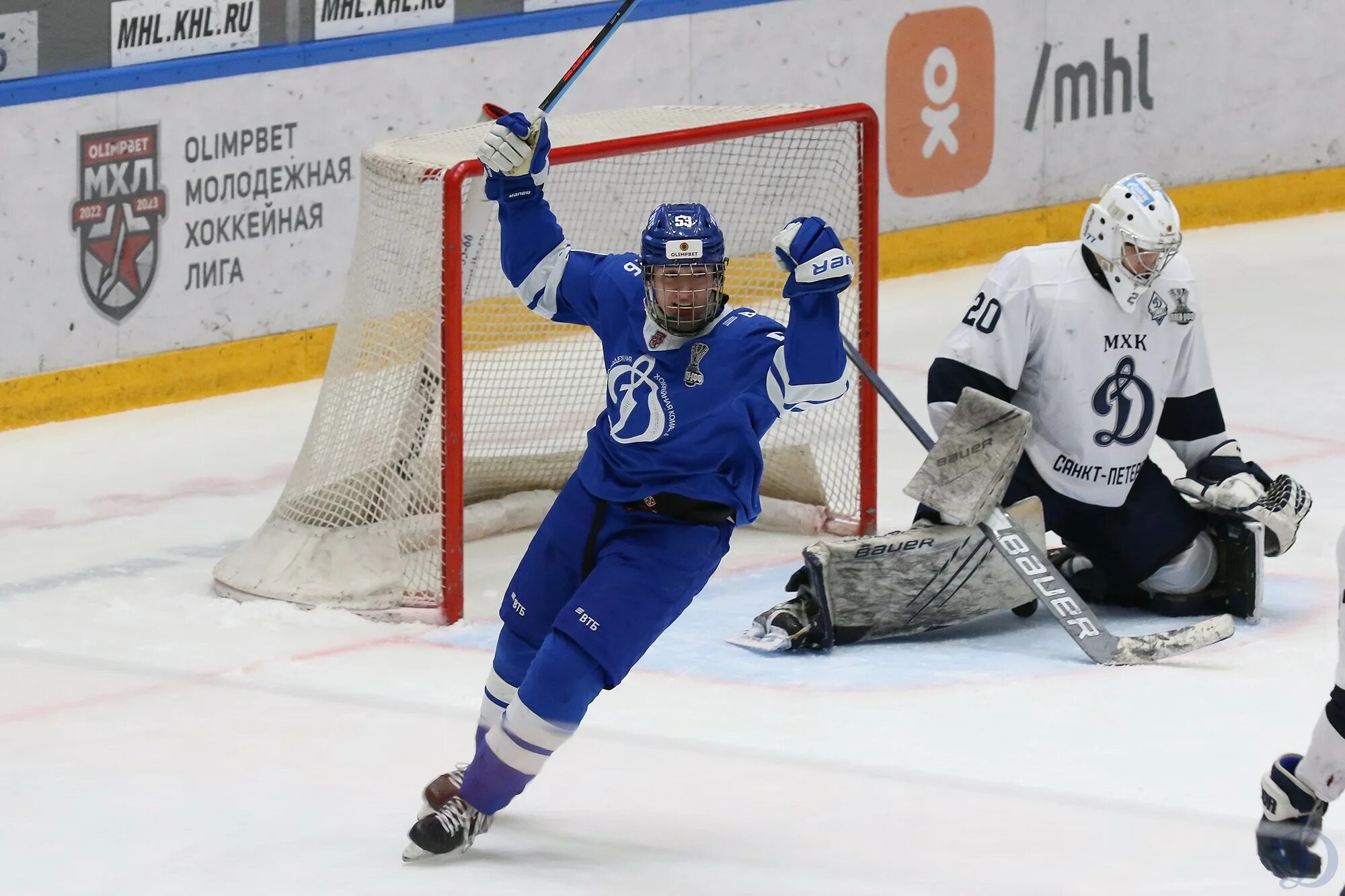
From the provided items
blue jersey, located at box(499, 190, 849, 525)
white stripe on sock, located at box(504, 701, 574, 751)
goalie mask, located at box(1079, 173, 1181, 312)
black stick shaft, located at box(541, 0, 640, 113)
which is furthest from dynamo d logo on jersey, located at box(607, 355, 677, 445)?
goalie mask, located at box(1079, 173, 1181, 312)

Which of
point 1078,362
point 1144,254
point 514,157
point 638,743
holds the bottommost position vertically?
point 638,743

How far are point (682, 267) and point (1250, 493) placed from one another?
204 cm

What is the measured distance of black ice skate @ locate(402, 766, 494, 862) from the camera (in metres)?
4.20

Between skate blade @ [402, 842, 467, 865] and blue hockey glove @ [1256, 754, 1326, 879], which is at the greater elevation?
blue hockey glove @ [1256, 754, 1326, 879]

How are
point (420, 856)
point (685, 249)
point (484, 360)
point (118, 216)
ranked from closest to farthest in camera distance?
point (685, 249), point (420, 856), point (484, 360), point (118, 216)

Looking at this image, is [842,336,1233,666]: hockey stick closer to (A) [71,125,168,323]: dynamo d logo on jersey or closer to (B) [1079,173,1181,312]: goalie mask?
(B) [1079,173,1181,312]: goalie mask

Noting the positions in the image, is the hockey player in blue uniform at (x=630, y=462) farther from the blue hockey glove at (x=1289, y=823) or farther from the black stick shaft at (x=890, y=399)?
the black stick shaft at (x=890, y=399)

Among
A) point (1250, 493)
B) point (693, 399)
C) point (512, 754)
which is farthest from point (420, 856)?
point (1250, 493)

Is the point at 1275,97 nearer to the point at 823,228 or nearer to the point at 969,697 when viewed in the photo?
the point at 969,697

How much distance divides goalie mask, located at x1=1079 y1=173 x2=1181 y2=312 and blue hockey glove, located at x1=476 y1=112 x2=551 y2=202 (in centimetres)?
160

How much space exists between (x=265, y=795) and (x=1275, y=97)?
22.3 ft

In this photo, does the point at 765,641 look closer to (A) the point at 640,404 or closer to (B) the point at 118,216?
(A) the point at 640,404

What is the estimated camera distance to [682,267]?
4.12 m

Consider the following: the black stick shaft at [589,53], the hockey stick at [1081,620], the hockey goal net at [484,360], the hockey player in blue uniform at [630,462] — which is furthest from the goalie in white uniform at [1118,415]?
the hockey player in blue uniform at [630,462]
